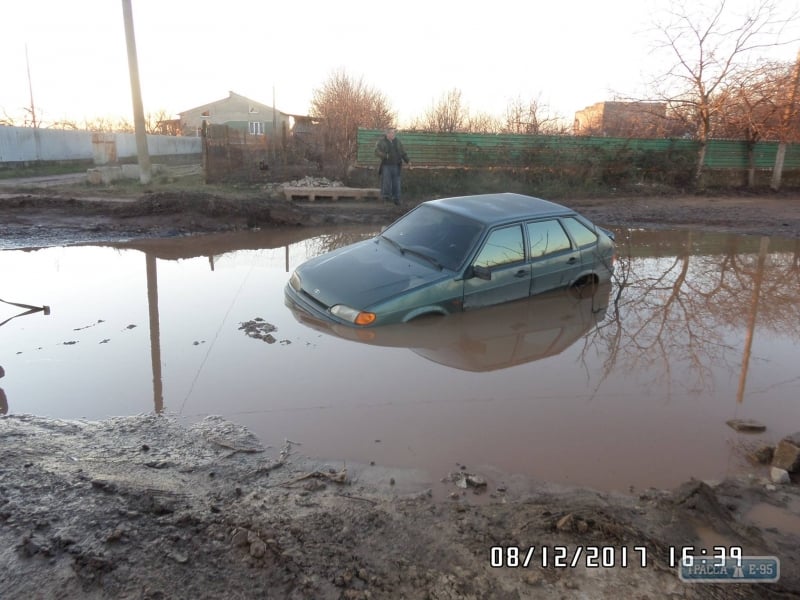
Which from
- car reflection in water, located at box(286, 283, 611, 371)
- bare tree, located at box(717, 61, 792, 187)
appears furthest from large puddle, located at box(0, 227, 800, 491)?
bare tree, located at box(717, 61, 792, 187)

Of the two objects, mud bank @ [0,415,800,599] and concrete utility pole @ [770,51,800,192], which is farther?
concrete utility pole @ [770,51,800,192]

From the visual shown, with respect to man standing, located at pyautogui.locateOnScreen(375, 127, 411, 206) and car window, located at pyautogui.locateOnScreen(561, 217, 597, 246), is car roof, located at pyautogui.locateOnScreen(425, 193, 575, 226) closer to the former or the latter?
car window, located at pyautogui.locateOnScreen(561, 217, 597, 246)

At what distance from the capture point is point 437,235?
264 inches

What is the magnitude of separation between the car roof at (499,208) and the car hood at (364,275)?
3.15ft

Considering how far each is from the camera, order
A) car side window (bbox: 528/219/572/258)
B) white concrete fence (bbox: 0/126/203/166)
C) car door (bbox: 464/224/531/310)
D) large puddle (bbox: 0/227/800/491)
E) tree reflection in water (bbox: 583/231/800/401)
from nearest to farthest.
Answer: large puddle (bbox: 0/227/800/491) → tree reflection in water (bbox: 583/231/800/401) → car door (bbox: 464/224/531/310) → car side window (bbox: 528/219/572/258) → white concrete fence (bbox: 0/126/203/166)

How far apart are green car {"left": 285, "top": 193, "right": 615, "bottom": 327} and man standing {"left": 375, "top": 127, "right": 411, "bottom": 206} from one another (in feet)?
24.8

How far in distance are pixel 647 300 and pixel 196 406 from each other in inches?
240

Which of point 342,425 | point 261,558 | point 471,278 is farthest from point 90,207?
point 261,558

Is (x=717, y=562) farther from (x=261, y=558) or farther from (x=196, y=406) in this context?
(x=196, y=406)

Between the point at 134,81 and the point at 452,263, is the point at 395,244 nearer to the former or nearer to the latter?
the point at 452,263

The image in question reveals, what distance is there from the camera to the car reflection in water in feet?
18.5

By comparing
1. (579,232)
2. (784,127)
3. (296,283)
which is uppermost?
(784,127)

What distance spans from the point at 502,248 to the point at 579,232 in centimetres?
148

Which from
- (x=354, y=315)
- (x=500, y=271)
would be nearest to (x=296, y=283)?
(x=354, y=315)
